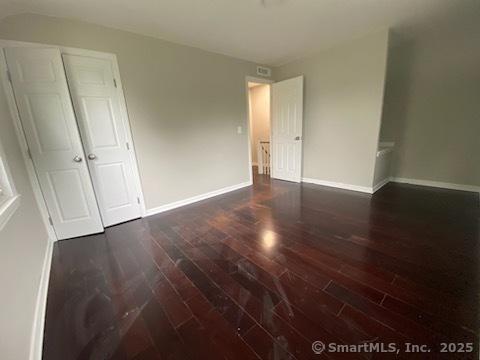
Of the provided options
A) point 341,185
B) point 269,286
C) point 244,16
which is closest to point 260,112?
point 341,185

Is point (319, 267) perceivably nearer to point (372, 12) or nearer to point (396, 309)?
point (396, 309)

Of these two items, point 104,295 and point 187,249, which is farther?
point 187,249

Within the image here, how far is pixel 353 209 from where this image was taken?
2.92 metres

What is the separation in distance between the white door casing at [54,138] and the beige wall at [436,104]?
194 inches

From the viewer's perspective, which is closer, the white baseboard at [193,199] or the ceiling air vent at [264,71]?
the white baseboard at [193,199]

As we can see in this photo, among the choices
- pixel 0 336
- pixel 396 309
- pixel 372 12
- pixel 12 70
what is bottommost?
pixel 396 309

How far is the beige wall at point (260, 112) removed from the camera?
220 inches

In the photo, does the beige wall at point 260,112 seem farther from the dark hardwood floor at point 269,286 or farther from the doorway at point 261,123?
the dark hardwood floor at point 269,286

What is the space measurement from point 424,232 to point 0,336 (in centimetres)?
343

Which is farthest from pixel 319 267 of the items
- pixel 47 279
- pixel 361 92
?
pixel 361 92

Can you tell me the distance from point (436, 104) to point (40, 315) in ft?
18.8

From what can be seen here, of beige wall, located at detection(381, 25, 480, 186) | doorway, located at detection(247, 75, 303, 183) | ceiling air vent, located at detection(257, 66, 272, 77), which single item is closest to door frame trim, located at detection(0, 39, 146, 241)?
doorway, located at detection(247, 75, 303, 183)

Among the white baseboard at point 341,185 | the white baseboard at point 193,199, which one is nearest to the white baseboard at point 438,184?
the white baseboard at point 341,185

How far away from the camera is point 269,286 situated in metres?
1.59
